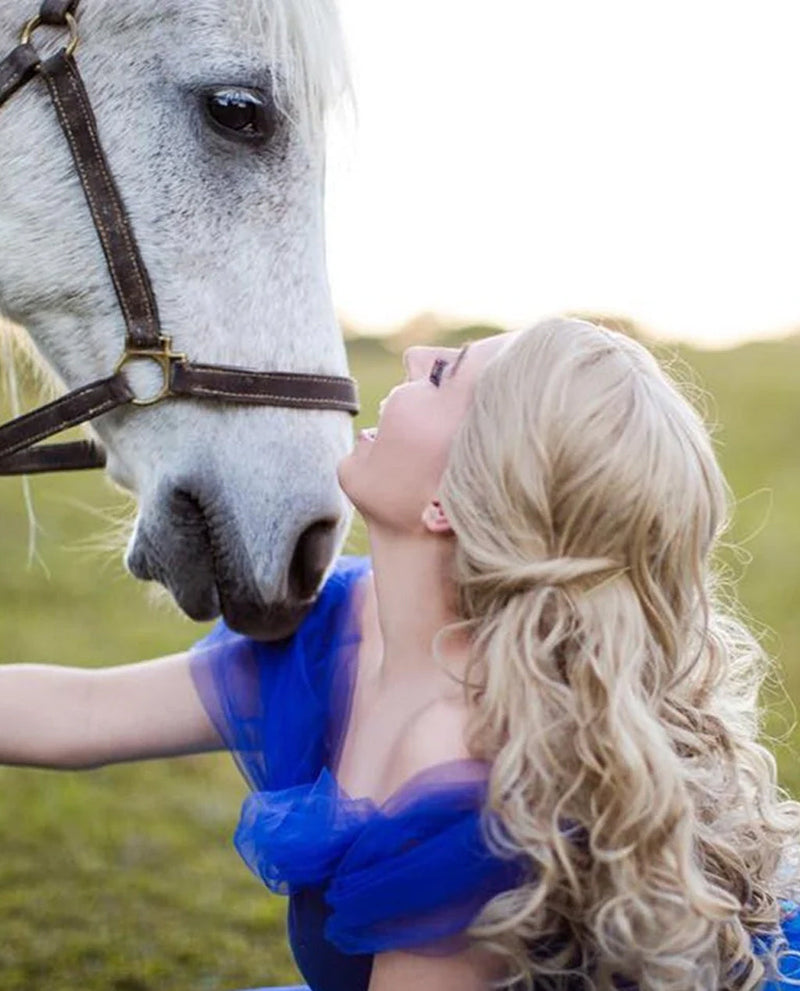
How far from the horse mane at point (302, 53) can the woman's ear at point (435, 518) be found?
79 cm

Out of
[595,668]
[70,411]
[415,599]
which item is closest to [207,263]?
[70,411]

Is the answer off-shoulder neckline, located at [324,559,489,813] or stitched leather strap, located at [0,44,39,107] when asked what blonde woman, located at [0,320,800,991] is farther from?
stitched leather strap, located at [0,44,39,107]

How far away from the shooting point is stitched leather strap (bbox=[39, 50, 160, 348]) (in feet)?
7.34

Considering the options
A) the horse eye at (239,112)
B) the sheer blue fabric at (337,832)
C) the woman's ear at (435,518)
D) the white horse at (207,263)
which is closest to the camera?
the sheer blue fabric at (337,832)

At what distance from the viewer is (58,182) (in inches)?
90.7

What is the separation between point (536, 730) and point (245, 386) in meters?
0.78

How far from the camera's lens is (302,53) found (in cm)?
232

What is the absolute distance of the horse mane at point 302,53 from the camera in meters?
2.29

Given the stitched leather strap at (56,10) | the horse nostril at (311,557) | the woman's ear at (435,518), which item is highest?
the stitched leather strap at (56,10)

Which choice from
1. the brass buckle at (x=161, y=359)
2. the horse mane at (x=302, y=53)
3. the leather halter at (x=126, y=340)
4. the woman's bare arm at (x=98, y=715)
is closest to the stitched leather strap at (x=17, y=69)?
the leather halter at (x=126, y=340)

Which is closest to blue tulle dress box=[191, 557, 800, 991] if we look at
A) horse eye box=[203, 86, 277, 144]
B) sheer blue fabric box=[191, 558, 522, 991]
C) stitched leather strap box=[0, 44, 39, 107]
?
sheer blue fabric box=[191, 558, 522, 991]

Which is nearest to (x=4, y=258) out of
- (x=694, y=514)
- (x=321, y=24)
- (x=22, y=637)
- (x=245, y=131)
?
(x=245, y=131)

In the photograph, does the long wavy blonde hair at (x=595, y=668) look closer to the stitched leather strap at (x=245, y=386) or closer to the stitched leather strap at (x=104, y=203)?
the stitched leather strap at (x=245, y=386)

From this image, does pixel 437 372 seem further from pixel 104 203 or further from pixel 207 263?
pixel 104 203
